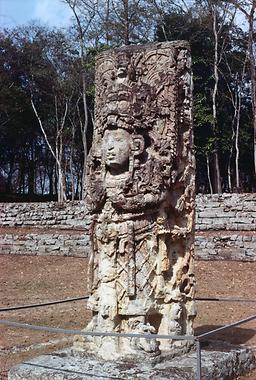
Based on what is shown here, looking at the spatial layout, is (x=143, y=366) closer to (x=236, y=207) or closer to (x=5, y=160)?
(x=236, y=207)

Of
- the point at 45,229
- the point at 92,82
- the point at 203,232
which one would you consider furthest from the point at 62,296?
the point at 92,82

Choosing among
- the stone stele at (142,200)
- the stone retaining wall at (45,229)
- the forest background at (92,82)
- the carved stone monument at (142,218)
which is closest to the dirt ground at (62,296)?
the stone retaining wall at (45,229)

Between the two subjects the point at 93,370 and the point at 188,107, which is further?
the point at 188,107

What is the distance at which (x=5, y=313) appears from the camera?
11.1m

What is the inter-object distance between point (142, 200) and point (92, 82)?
1101 inches

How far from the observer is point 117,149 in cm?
646

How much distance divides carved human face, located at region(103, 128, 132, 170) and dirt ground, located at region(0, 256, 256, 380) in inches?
108

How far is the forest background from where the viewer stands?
30.9 metres

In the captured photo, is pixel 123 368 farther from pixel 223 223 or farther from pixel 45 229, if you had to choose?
pixel 45 229

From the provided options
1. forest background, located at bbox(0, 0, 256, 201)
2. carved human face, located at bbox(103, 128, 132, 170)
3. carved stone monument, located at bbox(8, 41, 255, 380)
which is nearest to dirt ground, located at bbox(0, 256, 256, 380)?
carved stone monument, located at bbox(8, 41, 255, 380)

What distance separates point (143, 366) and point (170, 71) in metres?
3.26

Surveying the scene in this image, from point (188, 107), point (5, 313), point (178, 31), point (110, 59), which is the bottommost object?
point (5, 313)

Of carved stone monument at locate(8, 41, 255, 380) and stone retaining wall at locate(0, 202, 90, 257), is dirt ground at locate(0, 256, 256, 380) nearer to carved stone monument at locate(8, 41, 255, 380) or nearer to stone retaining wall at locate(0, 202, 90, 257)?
stone retaining wall at locate(0, 202, 90, 257)

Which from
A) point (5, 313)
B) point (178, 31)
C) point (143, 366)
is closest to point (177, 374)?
point (143, 366)
